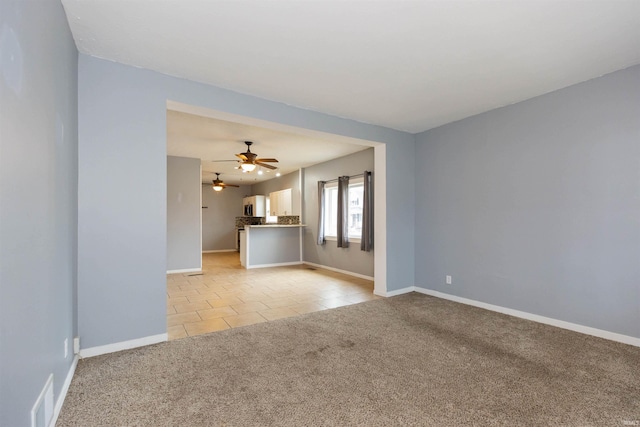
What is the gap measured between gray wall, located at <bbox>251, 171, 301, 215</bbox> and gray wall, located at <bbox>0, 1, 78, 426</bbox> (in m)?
6.14

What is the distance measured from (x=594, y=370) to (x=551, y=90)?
2765 mm

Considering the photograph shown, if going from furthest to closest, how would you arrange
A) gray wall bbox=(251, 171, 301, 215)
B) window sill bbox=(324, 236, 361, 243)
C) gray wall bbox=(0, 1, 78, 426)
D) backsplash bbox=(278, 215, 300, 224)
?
gray wall bbox=(251, 171, 301, 215), backsplash bbox=(278, 215, 300, 224), window sill bbox=(324, 236, 361, 243), gray wall bbox=(0, 1, 78, 426)

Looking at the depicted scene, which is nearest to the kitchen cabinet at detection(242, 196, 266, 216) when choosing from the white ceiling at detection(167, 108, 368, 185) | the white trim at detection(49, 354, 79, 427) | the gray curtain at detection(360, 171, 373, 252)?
the white ceiling at detection(167, 108, 368, 185)

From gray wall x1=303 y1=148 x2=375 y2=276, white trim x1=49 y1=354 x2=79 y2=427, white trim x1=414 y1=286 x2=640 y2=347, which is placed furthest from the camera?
gray wall x1=303 y1=148 x2=375 y2=276

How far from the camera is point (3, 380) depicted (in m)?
1.06

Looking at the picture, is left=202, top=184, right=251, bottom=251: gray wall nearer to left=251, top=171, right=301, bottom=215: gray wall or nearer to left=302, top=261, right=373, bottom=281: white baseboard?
left=251, top=171, right=301, bottom=215: gray wall

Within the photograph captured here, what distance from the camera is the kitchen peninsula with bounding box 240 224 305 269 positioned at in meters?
7.08

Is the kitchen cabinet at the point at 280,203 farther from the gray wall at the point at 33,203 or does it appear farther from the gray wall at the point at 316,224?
the gray wall at the point at 33,203

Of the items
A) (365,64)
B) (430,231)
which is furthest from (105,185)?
(430,231)

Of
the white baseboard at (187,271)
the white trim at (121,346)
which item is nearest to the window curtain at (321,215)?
the white baseboard at (187,271)

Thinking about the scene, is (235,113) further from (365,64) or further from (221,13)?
(365,64)

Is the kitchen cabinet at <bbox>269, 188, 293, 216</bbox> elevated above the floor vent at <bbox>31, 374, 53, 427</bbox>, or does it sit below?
above

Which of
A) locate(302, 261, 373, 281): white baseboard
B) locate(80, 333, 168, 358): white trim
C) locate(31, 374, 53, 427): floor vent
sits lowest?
locate(302, 261, 373, 281): white baseboard

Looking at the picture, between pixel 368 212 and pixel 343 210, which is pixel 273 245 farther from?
pixel 368 212
